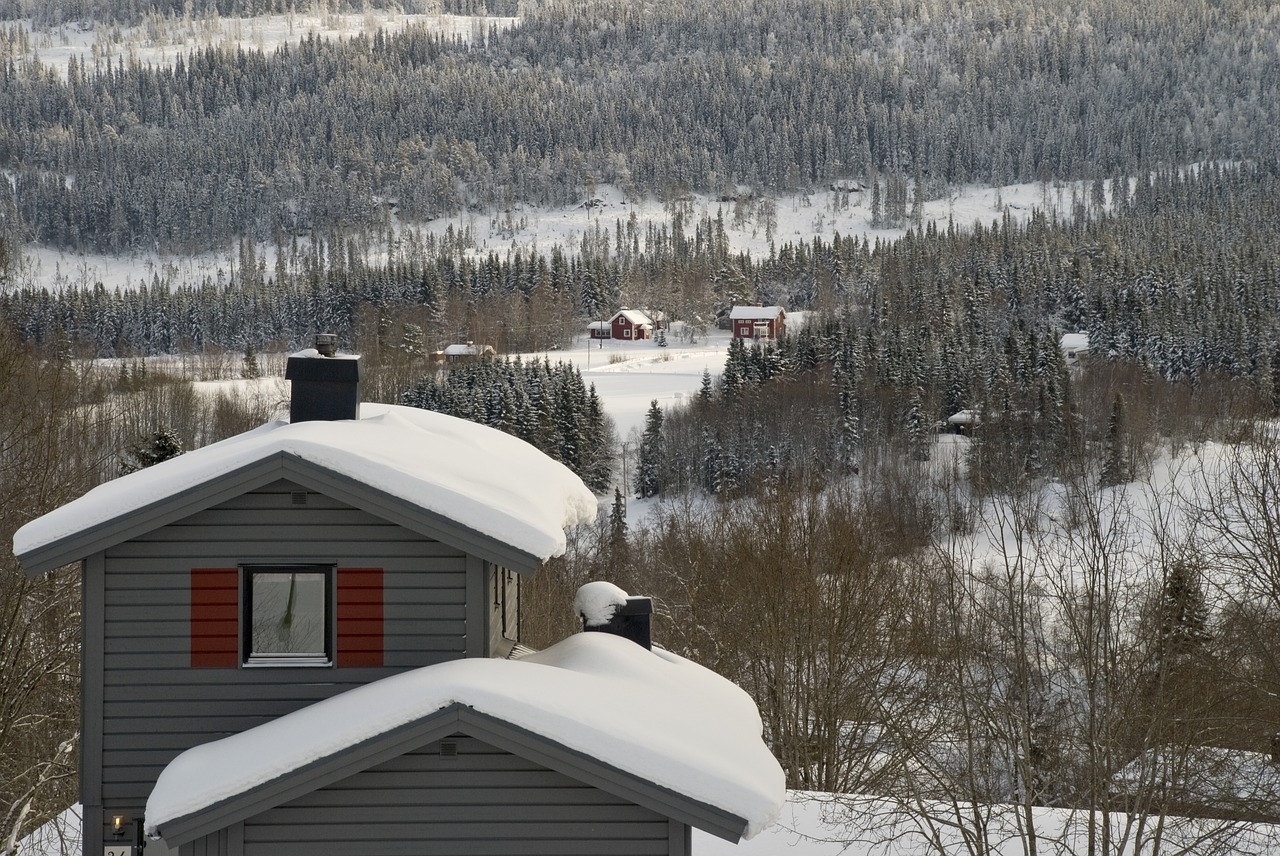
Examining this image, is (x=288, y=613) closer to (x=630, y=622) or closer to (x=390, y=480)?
(x=390, y=480)

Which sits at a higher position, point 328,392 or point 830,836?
point 328,392

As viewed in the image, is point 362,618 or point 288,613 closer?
point 362,618

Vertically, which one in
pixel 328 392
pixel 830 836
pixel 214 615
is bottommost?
pixel 830 836

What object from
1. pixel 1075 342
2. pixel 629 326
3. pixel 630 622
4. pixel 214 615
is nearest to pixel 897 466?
pixel 1075 342

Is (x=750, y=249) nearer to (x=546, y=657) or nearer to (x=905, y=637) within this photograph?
(x=905, y=637)

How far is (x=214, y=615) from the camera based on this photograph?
945 centimetres

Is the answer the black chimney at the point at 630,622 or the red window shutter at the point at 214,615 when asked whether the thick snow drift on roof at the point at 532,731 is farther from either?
the black chimney at the point at 630,622

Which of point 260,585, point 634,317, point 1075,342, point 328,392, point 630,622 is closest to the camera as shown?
point 260,585

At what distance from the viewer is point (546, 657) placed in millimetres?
10141

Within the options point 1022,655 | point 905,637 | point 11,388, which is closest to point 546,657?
point 1022,655

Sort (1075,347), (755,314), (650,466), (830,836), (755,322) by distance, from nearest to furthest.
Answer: (830,836) → (650,466) → (1075,347) → (755,322) → (755,314)

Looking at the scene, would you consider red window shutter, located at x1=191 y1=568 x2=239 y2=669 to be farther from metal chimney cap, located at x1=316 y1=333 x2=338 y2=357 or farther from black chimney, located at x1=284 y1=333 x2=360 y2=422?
metal chimney cap, located at x1=316 y1=333 x2=338 y2=357

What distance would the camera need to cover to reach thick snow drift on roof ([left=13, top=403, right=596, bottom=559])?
9062 millimetres

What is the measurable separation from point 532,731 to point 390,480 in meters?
2.39
